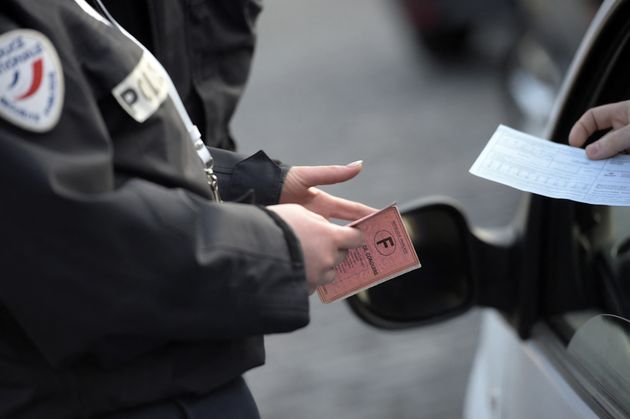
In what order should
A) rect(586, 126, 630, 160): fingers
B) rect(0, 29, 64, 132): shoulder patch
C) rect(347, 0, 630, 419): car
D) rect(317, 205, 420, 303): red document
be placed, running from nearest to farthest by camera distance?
1. rect(0, 29, 64, 132): shoulder patch
2. rect(317, 205, 420, 303): red document
3. rect(586, 126, 630, 160): fingers
4. rect(347, 0, 630, 419): car

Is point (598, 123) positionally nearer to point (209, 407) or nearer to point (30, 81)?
point (209, 407)

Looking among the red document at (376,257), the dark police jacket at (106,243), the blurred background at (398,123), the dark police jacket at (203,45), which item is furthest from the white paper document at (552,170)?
the blurred background at (398,123)

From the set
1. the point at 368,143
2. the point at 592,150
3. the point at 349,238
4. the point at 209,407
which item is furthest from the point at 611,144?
the point at 368,143

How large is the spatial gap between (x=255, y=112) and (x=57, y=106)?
6.39 m

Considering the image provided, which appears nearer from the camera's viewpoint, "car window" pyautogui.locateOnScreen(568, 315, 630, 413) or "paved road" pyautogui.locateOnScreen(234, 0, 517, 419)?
"car window" pyautogui.locateOnScreen(568, 315, 630, 413)

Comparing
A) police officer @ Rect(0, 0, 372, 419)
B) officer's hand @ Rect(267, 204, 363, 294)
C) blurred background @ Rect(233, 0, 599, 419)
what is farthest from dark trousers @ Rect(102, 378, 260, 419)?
blurred background @ Rect(233, 0, 599, 419)

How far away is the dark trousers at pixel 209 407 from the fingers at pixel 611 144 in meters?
0.72

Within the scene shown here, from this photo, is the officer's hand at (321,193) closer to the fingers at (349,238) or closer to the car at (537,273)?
the fingers at (349,238)

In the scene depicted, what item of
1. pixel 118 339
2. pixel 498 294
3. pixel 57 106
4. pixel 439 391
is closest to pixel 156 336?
pixel 118 339

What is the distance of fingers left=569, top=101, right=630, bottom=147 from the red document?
43 cm

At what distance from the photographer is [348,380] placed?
3980 mm

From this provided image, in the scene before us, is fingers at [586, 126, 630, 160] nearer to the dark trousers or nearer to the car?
the car

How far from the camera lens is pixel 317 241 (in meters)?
1.51

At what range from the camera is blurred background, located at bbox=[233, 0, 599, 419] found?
396cm
